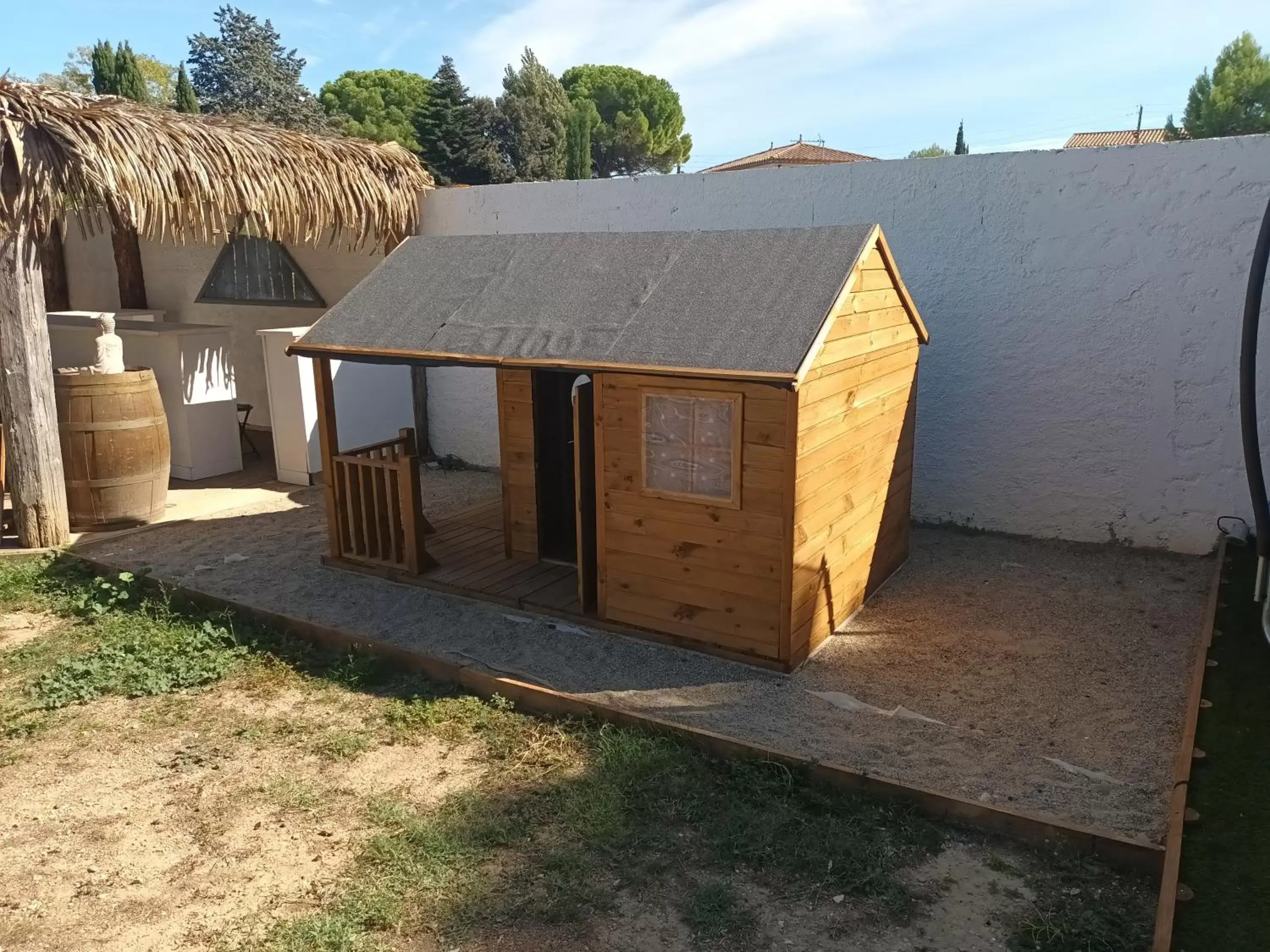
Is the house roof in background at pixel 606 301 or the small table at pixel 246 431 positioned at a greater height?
the house roof in background at pixel 606 301

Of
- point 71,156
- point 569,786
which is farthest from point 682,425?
point 71,156

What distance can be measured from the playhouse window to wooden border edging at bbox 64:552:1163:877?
4.27 feet

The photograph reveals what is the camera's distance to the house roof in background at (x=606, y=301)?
5.15 m

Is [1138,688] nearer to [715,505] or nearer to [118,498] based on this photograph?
[715,505]

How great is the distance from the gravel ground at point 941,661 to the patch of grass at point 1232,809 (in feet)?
0.68

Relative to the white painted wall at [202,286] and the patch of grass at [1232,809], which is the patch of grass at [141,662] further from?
the white painted wall at [202,286]

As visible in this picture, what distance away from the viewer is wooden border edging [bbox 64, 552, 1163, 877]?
11.7 ft

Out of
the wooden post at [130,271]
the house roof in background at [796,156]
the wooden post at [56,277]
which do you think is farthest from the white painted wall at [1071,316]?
the house roof in background at [796,156]

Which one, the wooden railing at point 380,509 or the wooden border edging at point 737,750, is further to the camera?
the wooden railing at point 380,509

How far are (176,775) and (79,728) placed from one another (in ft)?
2.87

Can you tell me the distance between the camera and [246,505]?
9164 millimetres

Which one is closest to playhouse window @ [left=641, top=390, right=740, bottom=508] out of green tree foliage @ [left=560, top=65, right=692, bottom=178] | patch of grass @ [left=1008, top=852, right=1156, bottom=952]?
patch of grass @ [left=1008, top=852, right=1156, bottom=952]

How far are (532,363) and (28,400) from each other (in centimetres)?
467

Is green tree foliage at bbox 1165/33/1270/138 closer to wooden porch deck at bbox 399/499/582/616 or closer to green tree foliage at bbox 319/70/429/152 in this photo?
green tree foliage at bbox 319/70/429/152
